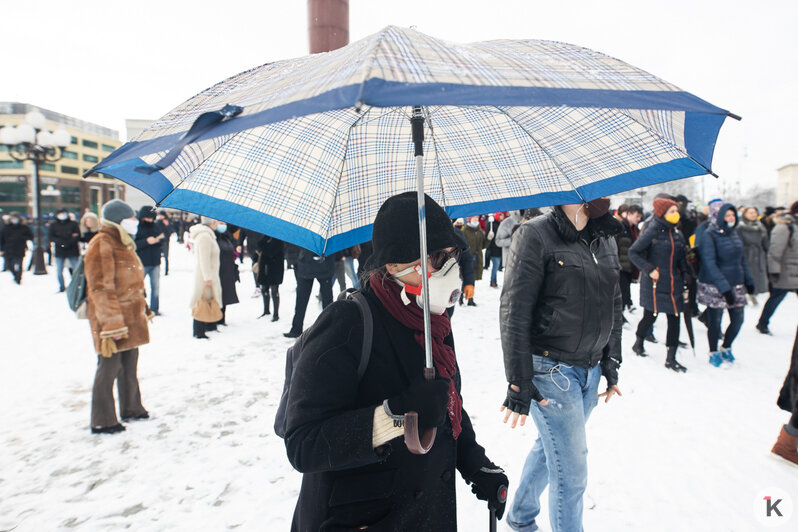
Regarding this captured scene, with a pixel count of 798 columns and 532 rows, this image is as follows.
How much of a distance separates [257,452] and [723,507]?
3.56 m

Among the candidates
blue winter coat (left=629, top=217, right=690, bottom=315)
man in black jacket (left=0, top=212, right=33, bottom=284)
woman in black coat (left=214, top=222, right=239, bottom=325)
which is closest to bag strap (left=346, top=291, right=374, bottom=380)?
blue winter coat (left=629, top=217, right=690, bottom=315)

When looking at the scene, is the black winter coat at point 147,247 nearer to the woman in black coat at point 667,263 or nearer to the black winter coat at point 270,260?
the black winter coat at point 270,260

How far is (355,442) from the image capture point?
49.1 inches

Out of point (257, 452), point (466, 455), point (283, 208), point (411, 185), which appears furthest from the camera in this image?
point (257, 452)

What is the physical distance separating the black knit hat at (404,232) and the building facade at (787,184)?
86.2 meters

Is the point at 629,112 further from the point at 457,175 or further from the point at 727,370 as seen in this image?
the point at 727,370

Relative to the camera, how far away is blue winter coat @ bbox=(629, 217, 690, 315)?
555cm

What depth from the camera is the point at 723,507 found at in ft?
9.91

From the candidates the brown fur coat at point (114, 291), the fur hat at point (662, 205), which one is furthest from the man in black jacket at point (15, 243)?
the fur hat at point (662, 205)

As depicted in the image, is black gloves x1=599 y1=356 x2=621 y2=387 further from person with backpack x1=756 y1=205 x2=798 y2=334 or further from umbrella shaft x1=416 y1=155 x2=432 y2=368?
person with backpack x1=756 y1=205 x2=798 y2=334

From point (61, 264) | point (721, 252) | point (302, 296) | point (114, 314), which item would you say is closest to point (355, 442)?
point (114, 314)

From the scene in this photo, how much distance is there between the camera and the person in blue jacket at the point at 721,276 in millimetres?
5840

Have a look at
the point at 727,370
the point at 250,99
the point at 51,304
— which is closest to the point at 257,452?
the point at 250,99

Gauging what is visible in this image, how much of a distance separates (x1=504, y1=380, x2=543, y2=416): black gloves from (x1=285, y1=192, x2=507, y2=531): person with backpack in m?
0.62
